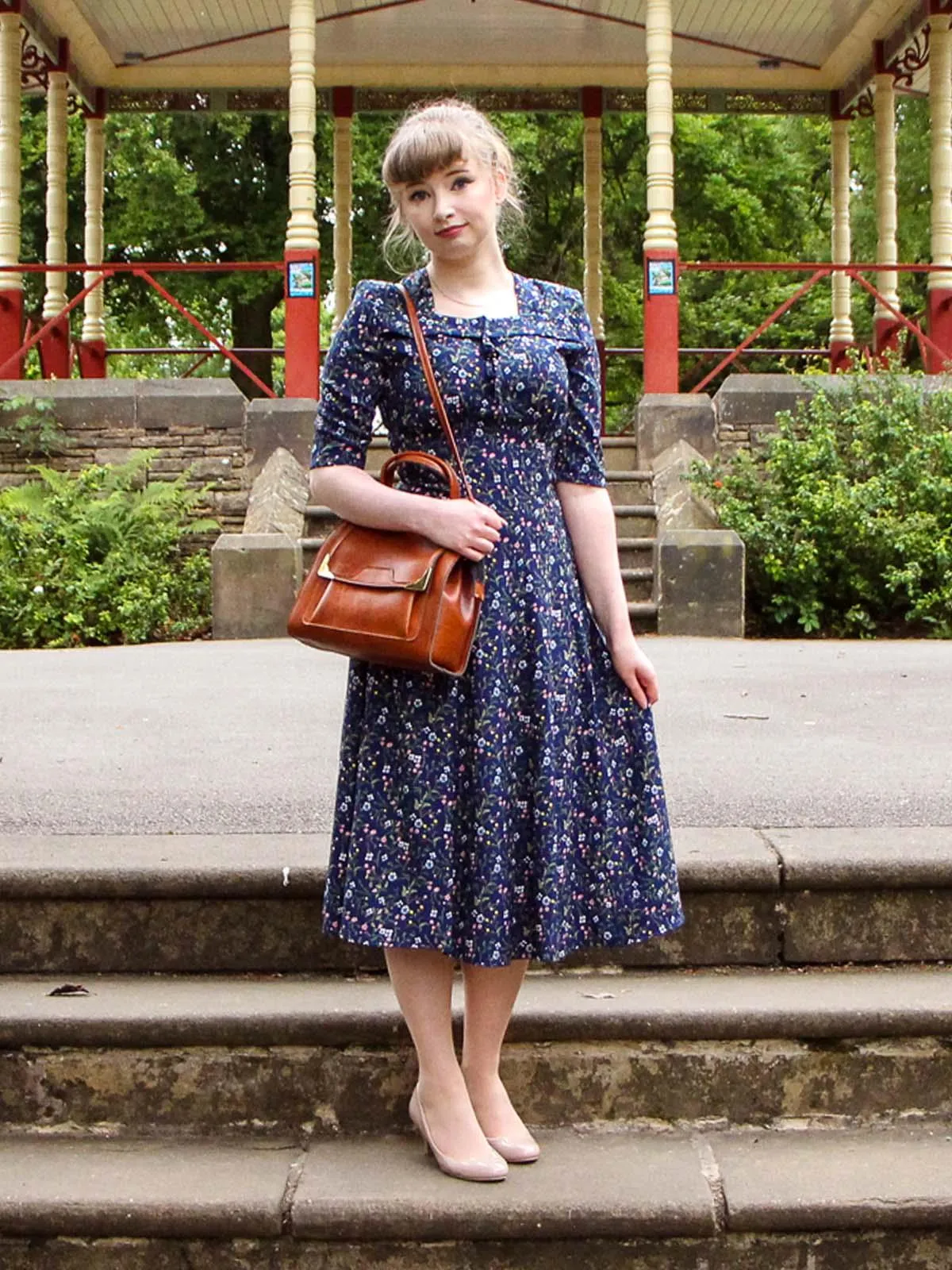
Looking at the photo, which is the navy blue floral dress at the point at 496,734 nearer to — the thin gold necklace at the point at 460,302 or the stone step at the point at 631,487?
the thin gold necklace at the point at 460,302

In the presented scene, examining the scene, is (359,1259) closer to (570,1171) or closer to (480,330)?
(570,1171)

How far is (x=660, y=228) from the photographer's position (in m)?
11.3

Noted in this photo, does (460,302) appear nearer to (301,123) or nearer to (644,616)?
(644,616)

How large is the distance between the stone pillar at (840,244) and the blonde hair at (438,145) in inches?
494

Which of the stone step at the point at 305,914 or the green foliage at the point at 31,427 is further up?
the green foliage at the point at 31,427

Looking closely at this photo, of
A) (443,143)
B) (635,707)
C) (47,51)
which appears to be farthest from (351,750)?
(47,51)

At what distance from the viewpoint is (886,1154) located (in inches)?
119

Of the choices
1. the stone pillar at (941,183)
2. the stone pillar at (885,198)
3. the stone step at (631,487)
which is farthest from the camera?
the stone pillar at (885,198)

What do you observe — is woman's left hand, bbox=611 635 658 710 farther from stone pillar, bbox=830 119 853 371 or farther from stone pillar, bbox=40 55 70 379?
stone pillar, bbox=830 119 853 371

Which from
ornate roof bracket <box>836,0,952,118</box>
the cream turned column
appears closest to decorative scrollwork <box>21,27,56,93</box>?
the cream turned column

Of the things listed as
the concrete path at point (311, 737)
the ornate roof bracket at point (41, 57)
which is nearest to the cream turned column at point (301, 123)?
the ornate roof bracket at point (41, 57)

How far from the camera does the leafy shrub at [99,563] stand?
9.41 metres

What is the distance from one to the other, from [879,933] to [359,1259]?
1294 millimetres

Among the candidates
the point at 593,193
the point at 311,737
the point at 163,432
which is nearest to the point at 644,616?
the point at 163,432
